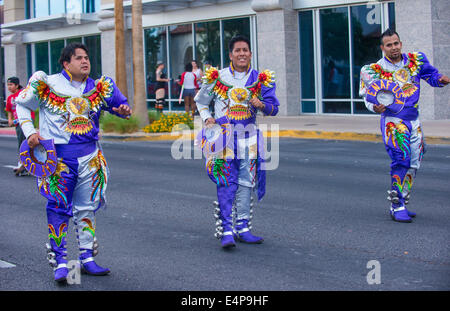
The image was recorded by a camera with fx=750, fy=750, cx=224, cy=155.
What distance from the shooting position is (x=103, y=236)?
7.93 m

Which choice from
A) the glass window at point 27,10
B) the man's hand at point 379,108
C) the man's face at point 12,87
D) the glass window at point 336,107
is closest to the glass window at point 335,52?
the glass window at point 336,107

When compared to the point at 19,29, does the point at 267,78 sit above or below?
below

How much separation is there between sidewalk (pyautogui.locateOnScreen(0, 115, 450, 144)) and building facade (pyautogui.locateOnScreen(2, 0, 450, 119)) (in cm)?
129

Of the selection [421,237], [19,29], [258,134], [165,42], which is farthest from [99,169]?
[19,29]

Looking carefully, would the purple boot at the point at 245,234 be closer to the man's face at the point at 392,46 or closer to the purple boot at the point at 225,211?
the purple boot at the point at 225,211

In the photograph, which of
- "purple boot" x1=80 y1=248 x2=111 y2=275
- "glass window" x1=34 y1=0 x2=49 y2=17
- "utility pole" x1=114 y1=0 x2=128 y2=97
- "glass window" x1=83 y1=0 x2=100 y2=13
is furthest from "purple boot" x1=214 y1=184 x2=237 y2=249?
"glass window" x1=34 y1=0 x2=49 y2=17

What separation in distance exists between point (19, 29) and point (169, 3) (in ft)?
44.0

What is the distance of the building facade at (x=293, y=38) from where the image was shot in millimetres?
21344

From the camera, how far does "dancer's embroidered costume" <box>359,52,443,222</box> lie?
810cm

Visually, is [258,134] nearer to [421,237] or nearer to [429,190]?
[421,237]

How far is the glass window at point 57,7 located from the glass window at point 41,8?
57 centimetres

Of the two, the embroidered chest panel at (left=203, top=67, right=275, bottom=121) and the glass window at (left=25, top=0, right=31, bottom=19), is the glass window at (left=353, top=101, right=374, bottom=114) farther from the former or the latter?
the glass window at (left=25, top=0, right=31, bottom=19)

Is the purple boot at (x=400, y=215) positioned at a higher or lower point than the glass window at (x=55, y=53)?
lower

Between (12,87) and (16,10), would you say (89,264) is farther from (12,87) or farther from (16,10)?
(16,10)
